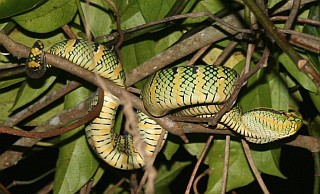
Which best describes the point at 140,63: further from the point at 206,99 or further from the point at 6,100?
the point at 6,100

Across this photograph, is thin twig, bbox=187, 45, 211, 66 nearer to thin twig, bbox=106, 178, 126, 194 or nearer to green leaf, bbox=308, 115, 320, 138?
green leaf, bbox=308, 115, 320, 138

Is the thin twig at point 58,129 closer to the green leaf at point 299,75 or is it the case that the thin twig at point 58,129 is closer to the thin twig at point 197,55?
the thin twig at point 197,55

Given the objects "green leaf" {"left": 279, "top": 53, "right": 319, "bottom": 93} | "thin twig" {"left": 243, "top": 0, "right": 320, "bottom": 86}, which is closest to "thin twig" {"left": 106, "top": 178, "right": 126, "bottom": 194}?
"green leaf" {"left": 279, "top": 53, "right": 319, "bottom": 93}

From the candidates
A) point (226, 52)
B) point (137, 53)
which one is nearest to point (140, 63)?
point (137, 53)

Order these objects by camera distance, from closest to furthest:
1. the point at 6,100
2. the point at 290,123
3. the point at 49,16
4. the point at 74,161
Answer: the point at 290,123
the point at 49,16
the point at 74,161
the point at 6,100

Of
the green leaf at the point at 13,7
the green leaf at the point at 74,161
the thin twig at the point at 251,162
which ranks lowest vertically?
the thin twig at the point at 251,162

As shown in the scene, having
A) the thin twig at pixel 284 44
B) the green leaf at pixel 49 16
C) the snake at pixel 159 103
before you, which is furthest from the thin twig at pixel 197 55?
the thin twig at pixel 284 44

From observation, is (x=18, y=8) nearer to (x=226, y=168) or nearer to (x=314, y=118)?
(x=226, y=168)
